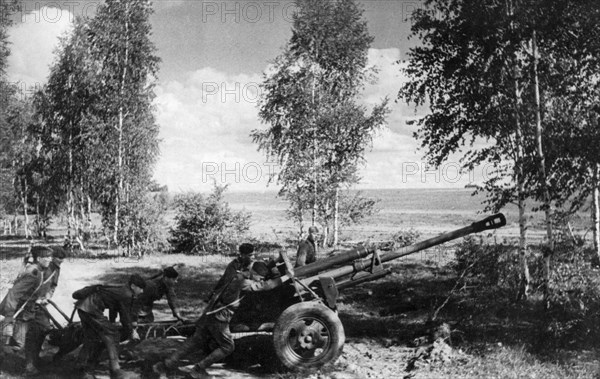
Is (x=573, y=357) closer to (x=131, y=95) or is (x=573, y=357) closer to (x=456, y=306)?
(x=456, y=306)

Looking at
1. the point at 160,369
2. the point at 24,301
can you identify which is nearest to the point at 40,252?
the point at 24,301

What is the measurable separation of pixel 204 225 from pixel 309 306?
13991 millimetres

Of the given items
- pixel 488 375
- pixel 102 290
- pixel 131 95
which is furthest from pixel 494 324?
pixel 131 95

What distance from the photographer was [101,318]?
5.84 metres

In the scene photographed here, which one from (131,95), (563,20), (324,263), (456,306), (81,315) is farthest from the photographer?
(131,95)

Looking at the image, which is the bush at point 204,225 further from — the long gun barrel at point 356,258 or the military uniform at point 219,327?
the military uniform at point 219,327

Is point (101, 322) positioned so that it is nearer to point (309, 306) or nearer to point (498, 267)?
point (309, 306)

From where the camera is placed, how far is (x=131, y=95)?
19344mm

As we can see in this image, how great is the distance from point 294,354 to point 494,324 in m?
3.66

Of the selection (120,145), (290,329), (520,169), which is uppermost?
(120,145)

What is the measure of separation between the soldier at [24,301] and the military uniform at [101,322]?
82 cm

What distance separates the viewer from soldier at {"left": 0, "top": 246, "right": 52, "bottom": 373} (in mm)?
6203

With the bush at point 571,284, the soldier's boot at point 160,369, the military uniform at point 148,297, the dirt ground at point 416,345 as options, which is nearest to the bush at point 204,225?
the dirt ground at point 416,345

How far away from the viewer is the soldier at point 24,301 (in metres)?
6.20
